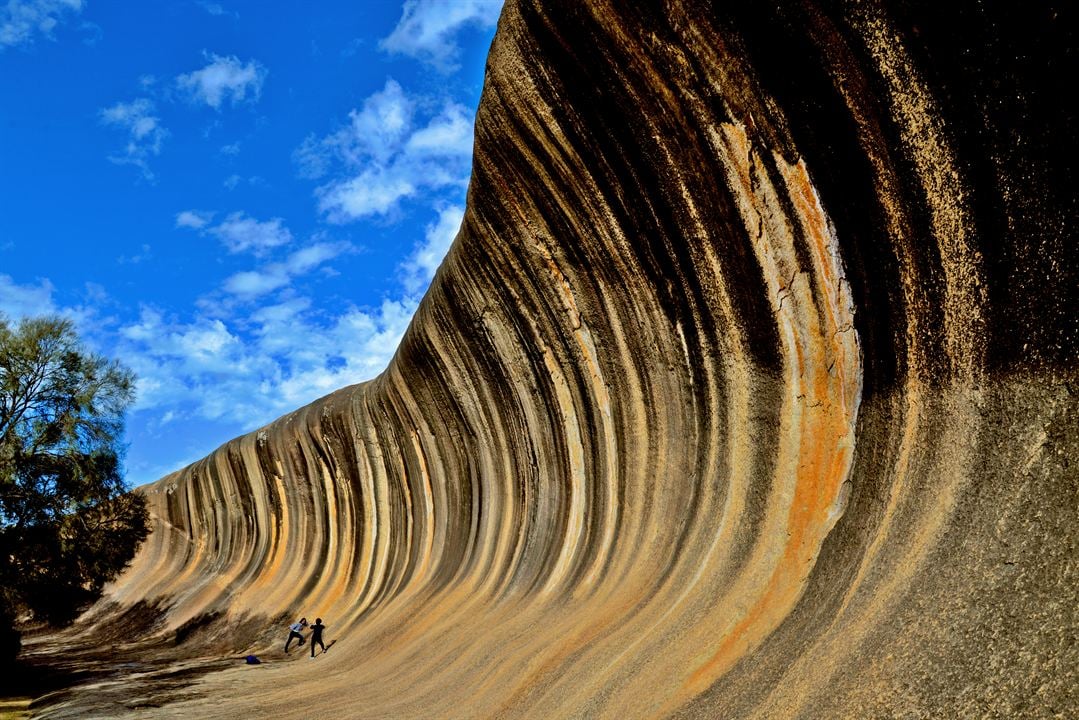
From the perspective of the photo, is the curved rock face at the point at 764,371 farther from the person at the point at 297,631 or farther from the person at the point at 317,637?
the person at the point at 297,631

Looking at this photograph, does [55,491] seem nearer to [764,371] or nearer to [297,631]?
[297,631]

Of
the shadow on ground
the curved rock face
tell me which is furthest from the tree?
the curved rock face

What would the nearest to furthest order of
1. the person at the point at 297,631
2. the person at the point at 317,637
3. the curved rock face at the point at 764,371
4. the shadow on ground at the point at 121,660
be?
the curved rock face at the point at 764,371, the shadow on ground at the point at 121,660, the person at the point at 317,637, the person at the point at 297,631

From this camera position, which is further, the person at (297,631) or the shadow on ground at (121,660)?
the person at (297,631)

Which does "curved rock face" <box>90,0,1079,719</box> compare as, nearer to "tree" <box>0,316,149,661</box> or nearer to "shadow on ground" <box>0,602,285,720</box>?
"shadow on ground" <box>0,602,285,720</box>

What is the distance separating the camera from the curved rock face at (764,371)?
10.7 ft

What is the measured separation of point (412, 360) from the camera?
12.0m

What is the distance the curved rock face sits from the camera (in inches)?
128

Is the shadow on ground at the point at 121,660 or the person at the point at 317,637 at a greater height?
the shadow on ground at the point at 121,660

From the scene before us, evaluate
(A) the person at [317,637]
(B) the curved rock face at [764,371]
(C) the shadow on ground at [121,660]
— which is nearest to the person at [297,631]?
(A) the person at [317,637]

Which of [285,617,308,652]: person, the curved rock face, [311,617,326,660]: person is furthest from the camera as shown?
[285,617,308,652]: person

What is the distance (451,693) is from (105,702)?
4.66 m

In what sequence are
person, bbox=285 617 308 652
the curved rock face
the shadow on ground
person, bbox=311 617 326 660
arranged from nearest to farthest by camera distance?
the curved rock face < the shadow on ground < person, bbox=311 617 326 660 < person, bbox=285 617 308 652

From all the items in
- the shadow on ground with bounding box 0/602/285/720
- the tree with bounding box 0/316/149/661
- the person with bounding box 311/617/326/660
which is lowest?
the person with bounding box 311/617/326/660
